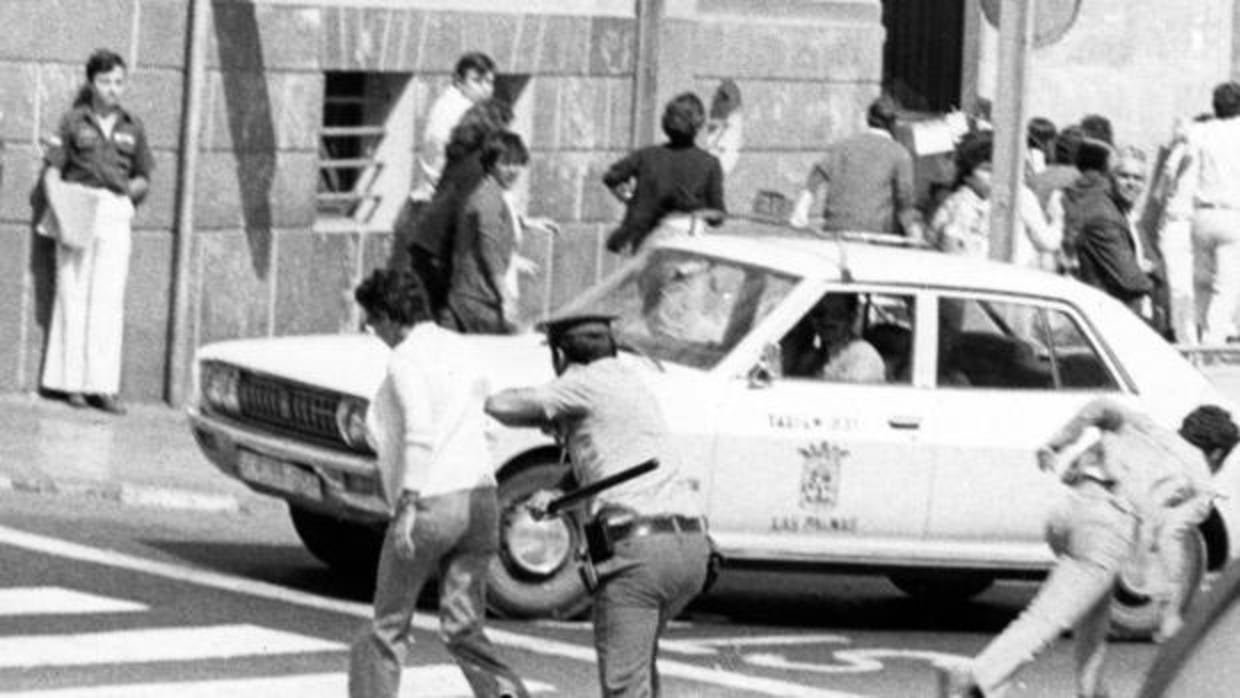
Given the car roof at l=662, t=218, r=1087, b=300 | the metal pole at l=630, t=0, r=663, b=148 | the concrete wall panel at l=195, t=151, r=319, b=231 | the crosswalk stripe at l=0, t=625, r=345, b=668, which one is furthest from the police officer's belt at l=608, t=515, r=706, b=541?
the metal pole at l=630, t=0, r=663, b=148

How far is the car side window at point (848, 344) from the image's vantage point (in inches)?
556

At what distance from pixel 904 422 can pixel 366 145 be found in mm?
7874

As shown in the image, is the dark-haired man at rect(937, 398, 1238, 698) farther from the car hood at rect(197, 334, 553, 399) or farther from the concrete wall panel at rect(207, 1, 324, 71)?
the concrete wall panel at rect(207, 1, 324, 71)

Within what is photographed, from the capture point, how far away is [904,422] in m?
14.0

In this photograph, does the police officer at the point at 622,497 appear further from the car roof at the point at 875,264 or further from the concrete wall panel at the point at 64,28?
the concrete wall panel at the point at 64,28

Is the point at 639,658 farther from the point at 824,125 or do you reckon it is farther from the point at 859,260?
the point at 824,125

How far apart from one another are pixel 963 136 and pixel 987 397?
8443 millimetres

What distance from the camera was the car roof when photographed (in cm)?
1425

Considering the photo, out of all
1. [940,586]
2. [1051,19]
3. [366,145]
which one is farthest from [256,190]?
[940,586]

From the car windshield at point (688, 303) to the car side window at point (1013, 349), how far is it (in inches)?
29.3

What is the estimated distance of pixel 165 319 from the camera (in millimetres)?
19453

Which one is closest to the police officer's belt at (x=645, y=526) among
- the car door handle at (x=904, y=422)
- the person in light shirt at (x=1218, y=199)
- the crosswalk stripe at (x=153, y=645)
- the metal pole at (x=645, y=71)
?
the crosswalk stripe at (x=153, y=645)

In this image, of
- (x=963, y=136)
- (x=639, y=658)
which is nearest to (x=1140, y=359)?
(x=639, y=658)

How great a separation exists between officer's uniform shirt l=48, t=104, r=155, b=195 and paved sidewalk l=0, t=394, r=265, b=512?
1211 mm
